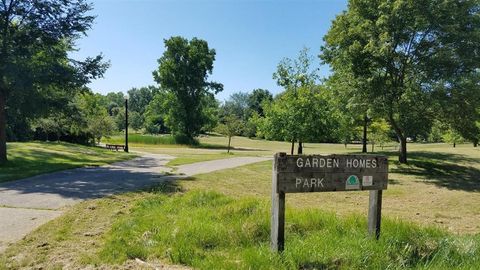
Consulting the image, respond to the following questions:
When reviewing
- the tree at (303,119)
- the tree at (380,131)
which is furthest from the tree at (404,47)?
the tree at (380,131)

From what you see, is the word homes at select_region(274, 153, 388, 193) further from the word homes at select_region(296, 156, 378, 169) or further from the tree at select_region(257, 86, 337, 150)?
the tree at select_region(257, 86, 337, 150)

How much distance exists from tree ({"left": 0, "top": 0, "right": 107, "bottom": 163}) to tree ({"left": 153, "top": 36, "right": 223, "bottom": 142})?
127 feet

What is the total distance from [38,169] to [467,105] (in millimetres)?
19790

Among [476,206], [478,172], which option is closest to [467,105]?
[478,172]

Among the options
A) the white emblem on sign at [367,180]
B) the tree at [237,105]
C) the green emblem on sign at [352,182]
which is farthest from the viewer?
the tree at [237,105]

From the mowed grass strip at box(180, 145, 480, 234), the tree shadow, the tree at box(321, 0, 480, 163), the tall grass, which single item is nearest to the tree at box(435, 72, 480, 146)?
the tree at box(321, 0, 480, 163)

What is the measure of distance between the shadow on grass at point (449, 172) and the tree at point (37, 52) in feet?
54.6

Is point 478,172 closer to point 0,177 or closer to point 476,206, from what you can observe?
point 476,206

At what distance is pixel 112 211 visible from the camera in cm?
823

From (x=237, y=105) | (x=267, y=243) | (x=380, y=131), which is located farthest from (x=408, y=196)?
(x=237, y=105)

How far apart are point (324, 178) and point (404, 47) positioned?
18888mm

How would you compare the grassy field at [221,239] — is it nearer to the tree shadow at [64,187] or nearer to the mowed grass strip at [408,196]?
the mowed grass strip at [408,196]

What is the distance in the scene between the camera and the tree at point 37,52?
60.4 feet

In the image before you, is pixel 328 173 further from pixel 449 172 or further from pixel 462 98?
pixel 449 172
